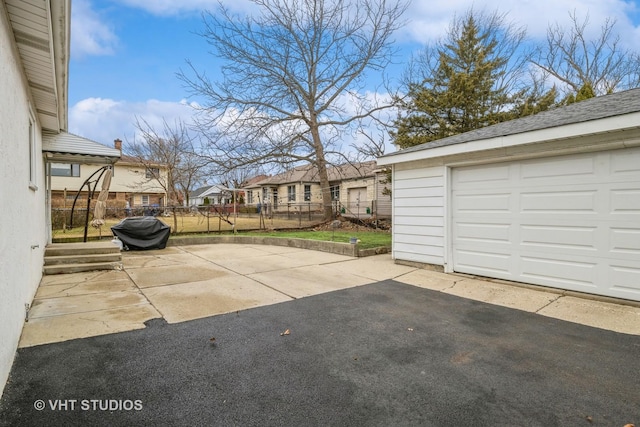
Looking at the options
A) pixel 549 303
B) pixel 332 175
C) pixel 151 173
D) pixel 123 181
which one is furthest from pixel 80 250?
pixel 123 181

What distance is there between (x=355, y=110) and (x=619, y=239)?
1349 cm

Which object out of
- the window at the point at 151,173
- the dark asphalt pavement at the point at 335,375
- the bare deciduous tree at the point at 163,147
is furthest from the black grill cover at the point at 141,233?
the window at the point at 151,173

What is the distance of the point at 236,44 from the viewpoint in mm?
14336

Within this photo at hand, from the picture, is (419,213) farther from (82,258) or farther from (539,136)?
(82,258)

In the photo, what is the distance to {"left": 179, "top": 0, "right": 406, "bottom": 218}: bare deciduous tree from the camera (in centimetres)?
1438

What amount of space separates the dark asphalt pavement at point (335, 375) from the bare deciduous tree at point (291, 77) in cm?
1236

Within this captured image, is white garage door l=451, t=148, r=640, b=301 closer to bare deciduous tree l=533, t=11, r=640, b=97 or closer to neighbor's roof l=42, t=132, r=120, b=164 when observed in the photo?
neighbor's roof l=42, t=132, r=120, b=164

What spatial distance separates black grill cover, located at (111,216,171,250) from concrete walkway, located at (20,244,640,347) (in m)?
1.96

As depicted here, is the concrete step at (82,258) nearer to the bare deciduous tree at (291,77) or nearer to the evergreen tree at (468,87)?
the bare deciduous tree at (291,77)

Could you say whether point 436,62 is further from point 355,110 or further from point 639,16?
point 639,16

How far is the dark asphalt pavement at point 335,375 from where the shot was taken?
83.0 inches

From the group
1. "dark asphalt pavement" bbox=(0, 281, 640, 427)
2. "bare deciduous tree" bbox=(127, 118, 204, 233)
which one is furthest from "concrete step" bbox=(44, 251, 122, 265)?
"bare deciduous tree" bbox=(127, 118, 204, 233)

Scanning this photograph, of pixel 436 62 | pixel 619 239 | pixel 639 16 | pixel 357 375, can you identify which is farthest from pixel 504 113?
pixel 357 375

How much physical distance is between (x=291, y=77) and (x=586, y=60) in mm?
18612
